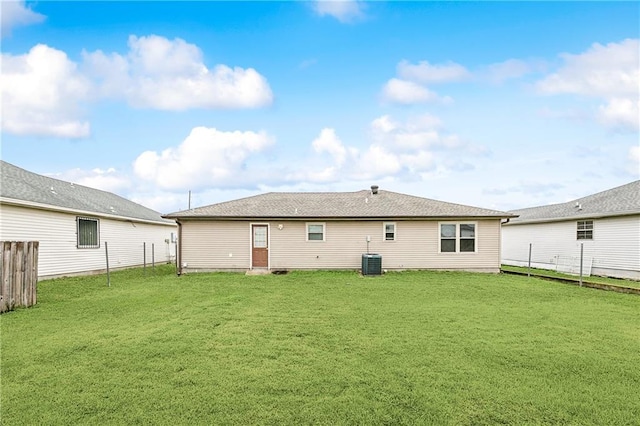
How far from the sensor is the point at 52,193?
14.1 m

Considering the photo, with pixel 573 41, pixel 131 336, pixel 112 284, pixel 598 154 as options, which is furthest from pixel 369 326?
pixel 598 154

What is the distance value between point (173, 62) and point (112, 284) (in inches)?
319

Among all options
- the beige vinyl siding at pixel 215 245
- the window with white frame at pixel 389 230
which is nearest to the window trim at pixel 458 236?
the window with white frame at pixel 389 230

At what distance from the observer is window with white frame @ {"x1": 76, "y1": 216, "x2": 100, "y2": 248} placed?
577 inches

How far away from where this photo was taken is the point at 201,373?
4262mm

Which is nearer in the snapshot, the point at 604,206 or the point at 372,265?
the point at 372,265

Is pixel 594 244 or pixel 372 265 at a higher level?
pixel 594 244

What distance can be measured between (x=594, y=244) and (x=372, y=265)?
31.3ft

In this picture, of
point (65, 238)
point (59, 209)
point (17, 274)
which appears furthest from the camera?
point (65, 238)

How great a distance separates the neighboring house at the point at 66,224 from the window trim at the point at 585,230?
2034cm

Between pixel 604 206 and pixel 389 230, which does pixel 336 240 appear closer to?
pixel 389 230

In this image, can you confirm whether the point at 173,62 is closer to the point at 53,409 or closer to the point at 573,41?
the point at 53,409

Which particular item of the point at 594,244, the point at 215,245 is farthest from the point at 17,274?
the point at 594,244

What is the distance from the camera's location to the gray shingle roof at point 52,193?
39.3 feet
